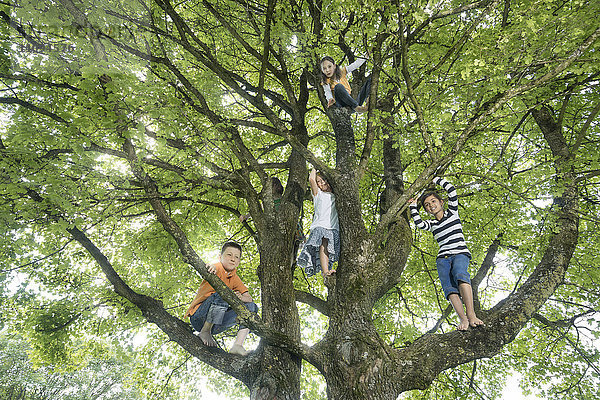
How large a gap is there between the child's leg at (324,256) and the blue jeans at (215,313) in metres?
1.18

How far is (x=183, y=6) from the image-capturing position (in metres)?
5.72

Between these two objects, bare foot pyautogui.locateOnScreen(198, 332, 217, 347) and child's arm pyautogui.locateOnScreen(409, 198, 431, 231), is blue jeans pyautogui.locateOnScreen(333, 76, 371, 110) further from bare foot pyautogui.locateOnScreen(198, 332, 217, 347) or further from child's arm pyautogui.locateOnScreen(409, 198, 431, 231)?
bare foot pyautogui.locateOnScreen(198, 332, 217, 347)

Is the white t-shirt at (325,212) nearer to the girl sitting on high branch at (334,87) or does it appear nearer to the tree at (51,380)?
the girl sitting on high branch at (334,87)

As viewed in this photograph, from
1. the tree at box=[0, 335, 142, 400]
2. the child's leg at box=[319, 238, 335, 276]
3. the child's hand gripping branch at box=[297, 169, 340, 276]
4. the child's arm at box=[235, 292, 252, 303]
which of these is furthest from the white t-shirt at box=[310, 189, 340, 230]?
the tree at box=[0, 335, 142, 400]

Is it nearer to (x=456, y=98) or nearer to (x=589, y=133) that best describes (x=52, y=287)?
(x=456, y=98)

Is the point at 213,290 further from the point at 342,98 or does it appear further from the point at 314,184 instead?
the point at 342,98

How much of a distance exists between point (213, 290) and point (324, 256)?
1.67 meters

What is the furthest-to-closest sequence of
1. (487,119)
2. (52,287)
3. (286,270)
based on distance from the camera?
(52,287), (286,270), (487,119)

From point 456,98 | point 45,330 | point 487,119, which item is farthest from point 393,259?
point 45,330

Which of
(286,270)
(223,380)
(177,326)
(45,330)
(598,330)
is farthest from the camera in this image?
(223,380)

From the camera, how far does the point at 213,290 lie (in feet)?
14.6

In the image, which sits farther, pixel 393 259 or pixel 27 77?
pixel 393 259

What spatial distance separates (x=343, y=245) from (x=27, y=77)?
13.8 ft

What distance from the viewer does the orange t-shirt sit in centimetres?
441
